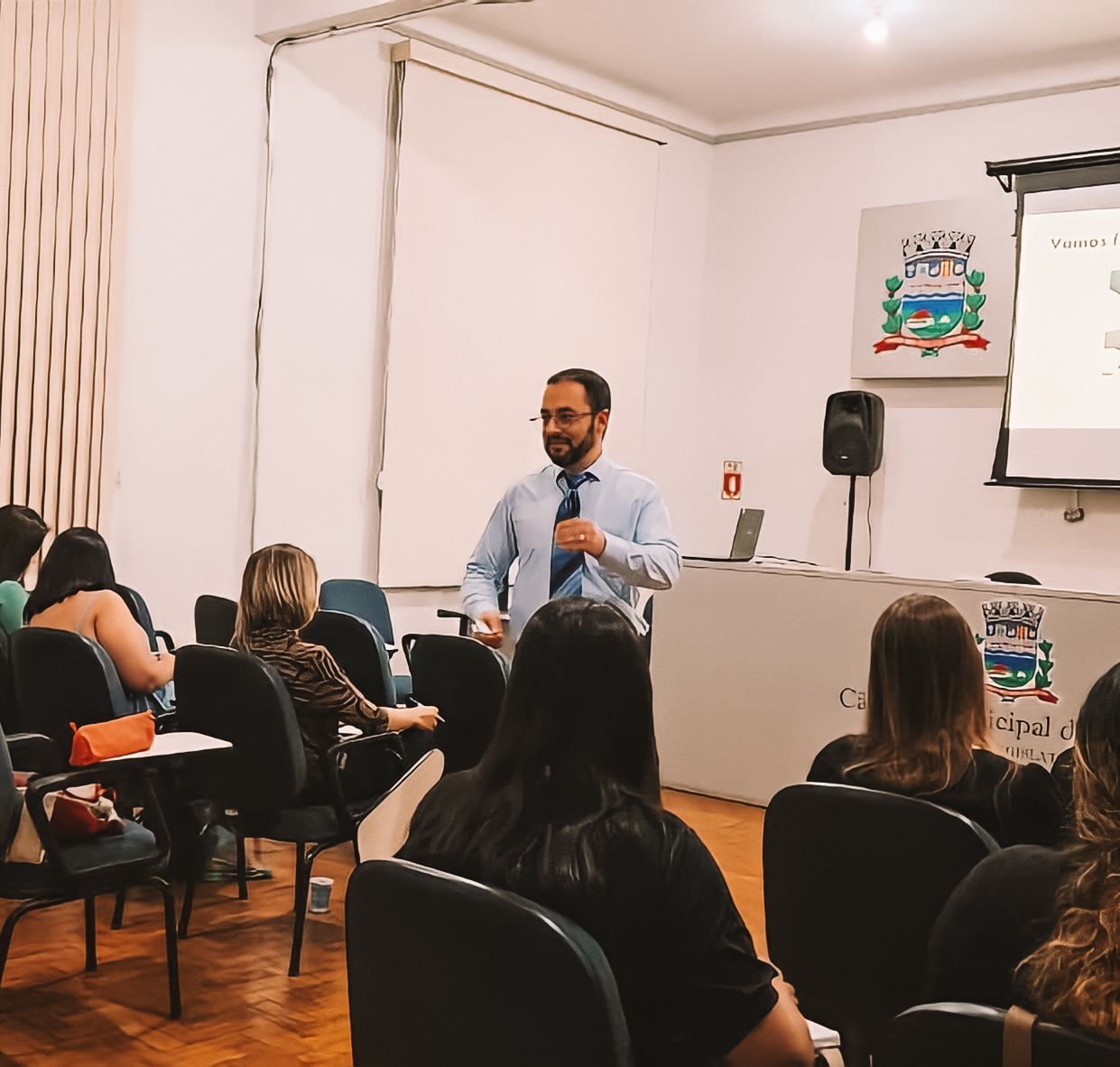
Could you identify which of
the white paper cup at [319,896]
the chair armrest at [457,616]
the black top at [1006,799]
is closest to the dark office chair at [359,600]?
the chair armrest at [457,616]

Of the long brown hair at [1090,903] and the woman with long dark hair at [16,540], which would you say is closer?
the long brown hair at [1090,903]

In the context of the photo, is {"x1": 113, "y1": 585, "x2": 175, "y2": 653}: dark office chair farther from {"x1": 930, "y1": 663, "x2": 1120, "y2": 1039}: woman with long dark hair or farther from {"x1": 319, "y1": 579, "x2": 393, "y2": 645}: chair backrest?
{"x1": 930, "y1": 663, "x2": 1120, "y2": 1039}: woman with long dark hair

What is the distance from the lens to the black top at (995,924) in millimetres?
1462

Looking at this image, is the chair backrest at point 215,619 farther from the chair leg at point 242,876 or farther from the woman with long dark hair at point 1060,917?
the woman with long dark hair at point 1060,917

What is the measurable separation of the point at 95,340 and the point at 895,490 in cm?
451

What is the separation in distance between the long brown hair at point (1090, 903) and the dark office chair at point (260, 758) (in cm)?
228

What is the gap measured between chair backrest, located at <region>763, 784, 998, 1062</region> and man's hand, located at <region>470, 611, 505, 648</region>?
166cm

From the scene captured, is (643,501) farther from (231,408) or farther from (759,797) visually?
(231,408)

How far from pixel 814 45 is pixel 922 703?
18.5ft

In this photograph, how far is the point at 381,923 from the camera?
1568 millimetres

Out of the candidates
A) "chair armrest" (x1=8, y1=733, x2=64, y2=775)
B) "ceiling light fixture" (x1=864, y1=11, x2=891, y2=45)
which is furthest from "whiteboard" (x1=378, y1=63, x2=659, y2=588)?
"chair armrest" (x1=8, y1=733, x2=64, y2=775)

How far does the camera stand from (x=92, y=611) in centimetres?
383

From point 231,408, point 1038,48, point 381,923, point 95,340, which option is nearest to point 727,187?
point 1038,48

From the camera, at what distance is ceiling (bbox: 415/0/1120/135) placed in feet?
21.9
